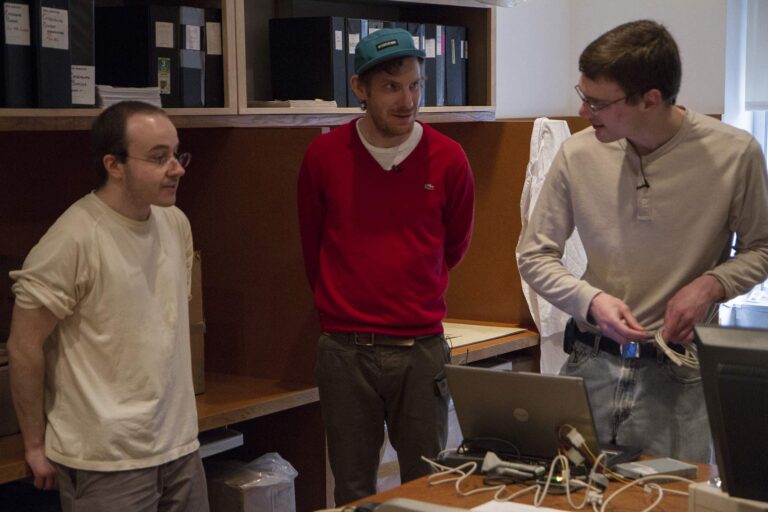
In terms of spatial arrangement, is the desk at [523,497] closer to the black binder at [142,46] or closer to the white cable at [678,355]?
the white cable at [678,355]

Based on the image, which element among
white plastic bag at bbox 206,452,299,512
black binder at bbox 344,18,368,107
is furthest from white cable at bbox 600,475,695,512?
black binder at bbox 344,18,368,107

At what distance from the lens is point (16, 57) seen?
2564mm

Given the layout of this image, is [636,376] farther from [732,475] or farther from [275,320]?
[275,320]

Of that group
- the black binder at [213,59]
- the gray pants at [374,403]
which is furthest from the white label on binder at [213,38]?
the gray pants at [374,403]

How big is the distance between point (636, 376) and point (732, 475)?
798 mm

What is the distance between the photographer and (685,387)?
219 cm

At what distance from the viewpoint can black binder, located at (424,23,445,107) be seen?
3.81 metres

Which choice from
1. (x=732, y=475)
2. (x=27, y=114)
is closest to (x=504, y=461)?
(x=732, y=475)

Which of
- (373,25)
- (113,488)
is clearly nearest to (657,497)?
(113,488)

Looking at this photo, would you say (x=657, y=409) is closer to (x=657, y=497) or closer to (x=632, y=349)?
(x=632, y=349)

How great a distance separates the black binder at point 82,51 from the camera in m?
2.67

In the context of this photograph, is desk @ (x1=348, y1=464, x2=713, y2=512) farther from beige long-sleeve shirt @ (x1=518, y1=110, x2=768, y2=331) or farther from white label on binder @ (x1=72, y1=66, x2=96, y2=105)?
white label on binder @ (x1=72, y1=66, x2=96, y2=105)

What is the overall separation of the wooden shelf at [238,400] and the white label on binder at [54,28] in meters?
1.01

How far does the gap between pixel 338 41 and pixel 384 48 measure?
0.79 meters
